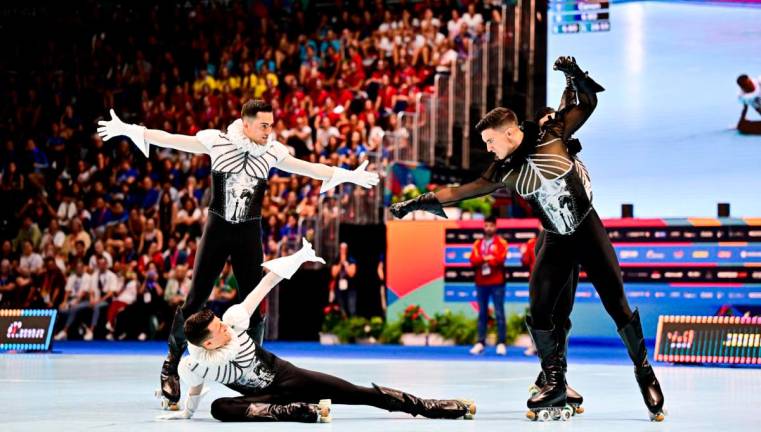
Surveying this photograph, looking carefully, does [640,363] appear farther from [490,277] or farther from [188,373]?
[490,277]

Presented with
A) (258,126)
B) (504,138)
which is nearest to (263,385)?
(258,126)

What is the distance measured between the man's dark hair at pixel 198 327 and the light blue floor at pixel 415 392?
506 millimetres

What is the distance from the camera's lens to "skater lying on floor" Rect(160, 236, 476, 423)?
7090 millimetres

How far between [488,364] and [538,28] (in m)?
7.89

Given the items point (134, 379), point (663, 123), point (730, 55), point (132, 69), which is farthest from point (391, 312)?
→ point (132, 69)

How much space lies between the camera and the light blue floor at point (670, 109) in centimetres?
1895

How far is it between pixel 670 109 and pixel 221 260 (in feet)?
41.3

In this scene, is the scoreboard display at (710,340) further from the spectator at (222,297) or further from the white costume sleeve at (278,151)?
the spectator at (222,297)

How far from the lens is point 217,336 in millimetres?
7043

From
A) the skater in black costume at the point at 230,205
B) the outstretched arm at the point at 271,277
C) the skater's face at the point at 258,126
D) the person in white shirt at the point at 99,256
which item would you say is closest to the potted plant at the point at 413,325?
the person in white shirt at the point at 99,256

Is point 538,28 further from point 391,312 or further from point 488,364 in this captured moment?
point 488,364

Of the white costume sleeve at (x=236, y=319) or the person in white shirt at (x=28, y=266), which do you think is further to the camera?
the person in white shirt at (x=28, y=266)

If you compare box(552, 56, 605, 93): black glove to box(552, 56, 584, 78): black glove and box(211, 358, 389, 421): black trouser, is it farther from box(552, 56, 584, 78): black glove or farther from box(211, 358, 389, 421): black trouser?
box(211, 358, 389, 421): black trouser

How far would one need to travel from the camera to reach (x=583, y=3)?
20.0m
